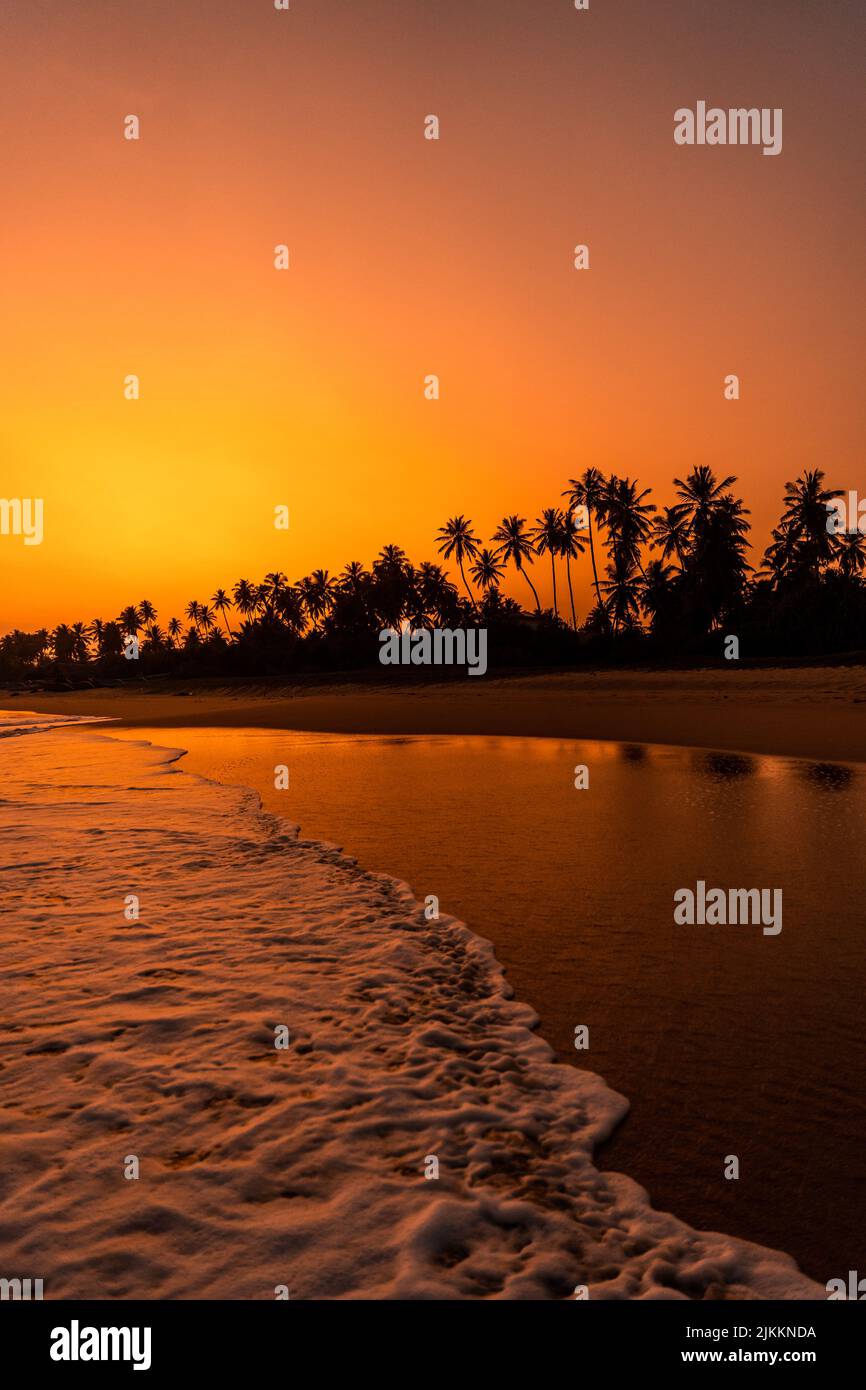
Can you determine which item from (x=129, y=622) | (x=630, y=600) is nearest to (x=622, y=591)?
(x=630, y=600)

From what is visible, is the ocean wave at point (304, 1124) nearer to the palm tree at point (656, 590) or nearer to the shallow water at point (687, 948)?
the shallow water at point (687, 948)

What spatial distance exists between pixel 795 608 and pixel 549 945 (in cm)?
6750

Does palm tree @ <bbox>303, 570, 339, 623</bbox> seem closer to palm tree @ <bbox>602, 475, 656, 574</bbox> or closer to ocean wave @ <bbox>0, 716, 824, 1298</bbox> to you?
palm tree @ <bbox>602, 475, 656, 574</bbox>

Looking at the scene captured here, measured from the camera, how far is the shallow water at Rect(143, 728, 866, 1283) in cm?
377

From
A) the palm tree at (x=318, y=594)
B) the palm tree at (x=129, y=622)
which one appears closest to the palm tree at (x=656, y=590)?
the palm tree at (x=318, y=594)

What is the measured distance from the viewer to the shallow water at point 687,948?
12.4 feet

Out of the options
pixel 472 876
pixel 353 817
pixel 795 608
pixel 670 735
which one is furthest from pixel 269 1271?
pixel 795 608

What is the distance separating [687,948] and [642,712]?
2694cm

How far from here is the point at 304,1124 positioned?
429 centimetres

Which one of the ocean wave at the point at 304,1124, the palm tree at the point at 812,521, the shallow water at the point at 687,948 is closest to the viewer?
the ocean wave at the point at 304,1124

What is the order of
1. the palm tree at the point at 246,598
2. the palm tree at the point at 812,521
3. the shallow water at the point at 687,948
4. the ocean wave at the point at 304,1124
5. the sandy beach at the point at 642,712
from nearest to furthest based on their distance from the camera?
the ocean wave at the point at 304,1124, the shallow water at the point at 687,948, the sandy beach at the point at 642,712, the palm tree at the point at 812,521, the palm tree at the point at 246,598

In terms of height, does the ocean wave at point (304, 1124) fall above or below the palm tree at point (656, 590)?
below

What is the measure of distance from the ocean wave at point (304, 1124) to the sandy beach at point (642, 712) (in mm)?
15555
